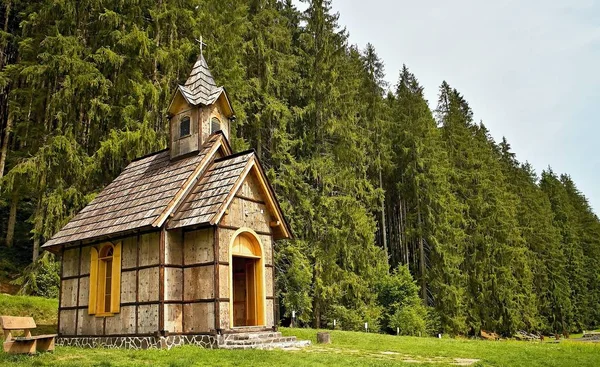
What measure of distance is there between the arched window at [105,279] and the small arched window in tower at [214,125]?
455cm

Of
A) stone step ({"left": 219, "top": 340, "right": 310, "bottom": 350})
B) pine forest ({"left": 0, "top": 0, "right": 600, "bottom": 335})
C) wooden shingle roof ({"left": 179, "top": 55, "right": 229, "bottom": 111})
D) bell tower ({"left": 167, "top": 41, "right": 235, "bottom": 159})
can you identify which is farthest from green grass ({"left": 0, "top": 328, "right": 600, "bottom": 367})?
pine forest ({"left": 0, "top": 0, "right": 600, "bottom": 335})

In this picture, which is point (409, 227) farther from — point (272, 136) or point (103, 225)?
point (103, 225)

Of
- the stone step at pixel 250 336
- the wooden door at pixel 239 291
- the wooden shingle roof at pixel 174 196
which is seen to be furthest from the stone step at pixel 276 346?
the wooden shingle roof at pixel 174 196

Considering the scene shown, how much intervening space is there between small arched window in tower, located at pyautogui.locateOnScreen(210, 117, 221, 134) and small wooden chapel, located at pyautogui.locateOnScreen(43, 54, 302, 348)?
32 millimetres

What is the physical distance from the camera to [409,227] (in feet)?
112

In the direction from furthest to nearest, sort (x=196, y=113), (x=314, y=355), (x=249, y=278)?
(x=196, y=113)
(x=249, y=278)
(x=314, y=355)

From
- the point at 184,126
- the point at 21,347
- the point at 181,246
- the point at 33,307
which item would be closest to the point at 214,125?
the point at 184,126

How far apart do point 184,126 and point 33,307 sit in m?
8.60

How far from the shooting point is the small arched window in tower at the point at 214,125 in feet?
52.9

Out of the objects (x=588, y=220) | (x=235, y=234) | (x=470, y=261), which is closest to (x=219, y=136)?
(x=235, y=234)

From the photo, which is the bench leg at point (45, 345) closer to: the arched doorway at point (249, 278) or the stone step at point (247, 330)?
the stone step at point (247, 330)

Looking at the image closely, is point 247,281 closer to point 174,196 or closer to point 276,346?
point 276,346

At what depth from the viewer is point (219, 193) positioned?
13.5 meters

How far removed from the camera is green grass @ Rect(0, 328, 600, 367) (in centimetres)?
973
